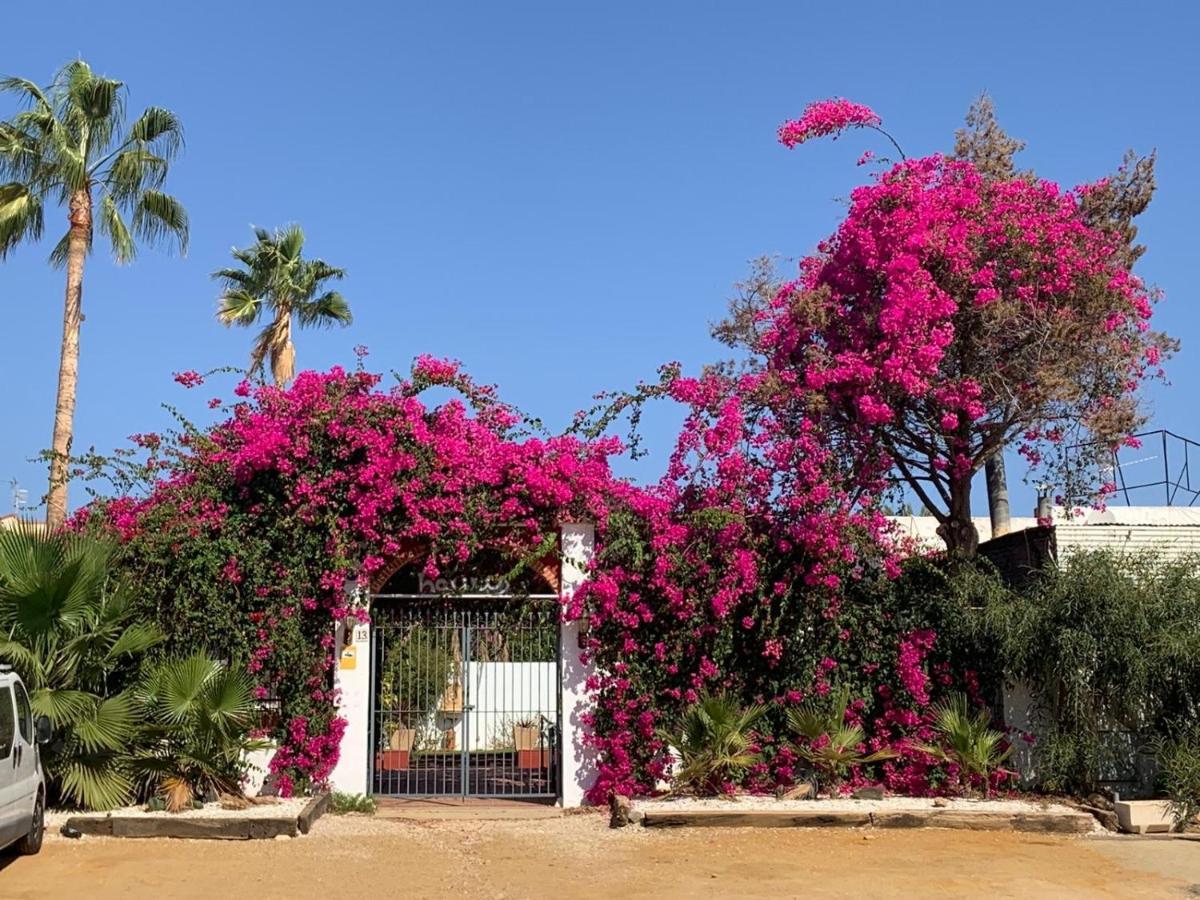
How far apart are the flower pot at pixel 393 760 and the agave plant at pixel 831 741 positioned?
4.94 meters

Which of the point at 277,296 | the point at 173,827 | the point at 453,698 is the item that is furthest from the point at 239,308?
the point at 173,827

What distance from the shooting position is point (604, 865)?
9.80 meters

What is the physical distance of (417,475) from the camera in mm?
12734

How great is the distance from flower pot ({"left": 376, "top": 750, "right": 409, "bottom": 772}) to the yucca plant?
3778mm

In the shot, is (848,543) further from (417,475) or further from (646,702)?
(417,475)

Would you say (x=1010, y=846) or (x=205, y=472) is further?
(x=205, y=472)

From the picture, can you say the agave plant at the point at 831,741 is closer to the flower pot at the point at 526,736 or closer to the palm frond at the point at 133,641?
the flower pot at the point at 526,736

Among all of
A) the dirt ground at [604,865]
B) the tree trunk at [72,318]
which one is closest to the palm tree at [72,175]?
the tree trunk at [72,318]

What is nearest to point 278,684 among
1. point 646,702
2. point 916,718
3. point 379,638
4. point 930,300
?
point 379,638

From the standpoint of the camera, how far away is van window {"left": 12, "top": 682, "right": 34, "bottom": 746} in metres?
9.76

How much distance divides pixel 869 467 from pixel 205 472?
7.59 meters

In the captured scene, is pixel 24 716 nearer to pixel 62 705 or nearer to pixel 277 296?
pixel 62 705

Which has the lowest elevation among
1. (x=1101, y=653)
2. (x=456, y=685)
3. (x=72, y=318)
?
(x=456, y=685)

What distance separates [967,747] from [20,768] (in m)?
9.24
